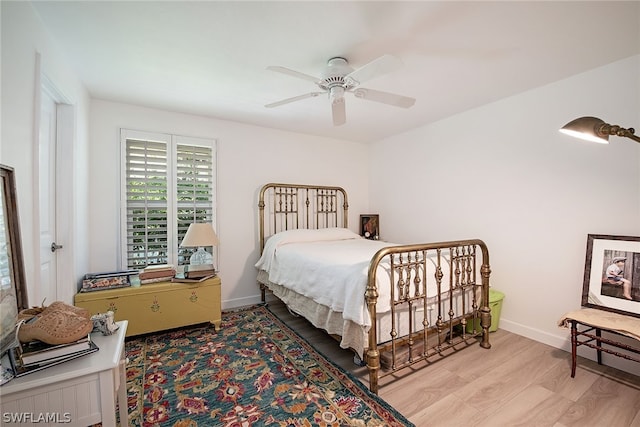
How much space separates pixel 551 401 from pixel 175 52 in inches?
141

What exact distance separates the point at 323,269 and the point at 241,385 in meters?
1.03

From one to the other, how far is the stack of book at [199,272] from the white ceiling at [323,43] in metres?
1.78

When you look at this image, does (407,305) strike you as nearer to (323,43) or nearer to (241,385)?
(241,385)

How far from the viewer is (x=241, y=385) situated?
6.54 feet

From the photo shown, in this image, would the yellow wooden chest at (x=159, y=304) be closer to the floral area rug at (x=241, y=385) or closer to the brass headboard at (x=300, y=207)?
the floral area rug at (x=241, y=385)

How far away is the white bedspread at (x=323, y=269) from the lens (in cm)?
194

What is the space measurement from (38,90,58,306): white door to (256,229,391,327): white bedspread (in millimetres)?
1858

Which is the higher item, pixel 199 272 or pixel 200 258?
pixel 200 258

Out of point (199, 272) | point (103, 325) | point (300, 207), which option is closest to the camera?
point (103, 325)

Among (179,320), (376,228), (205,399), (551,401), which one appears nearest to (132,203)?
(179,320)

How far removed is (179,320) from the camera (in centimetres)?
276

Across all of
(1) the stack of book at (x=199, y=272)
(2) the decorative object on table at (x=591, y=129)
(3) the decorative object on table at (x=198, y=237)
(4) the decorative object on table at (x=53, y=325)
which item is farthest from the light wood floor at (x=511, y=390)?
(4) the decorative object on table at (x=53, y=325)

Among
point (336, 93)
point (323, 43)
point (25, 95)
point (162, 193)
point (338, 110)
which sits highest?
point (323, 43)

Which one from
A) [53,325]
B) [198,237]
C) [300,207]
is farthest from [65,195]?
[300,207]
